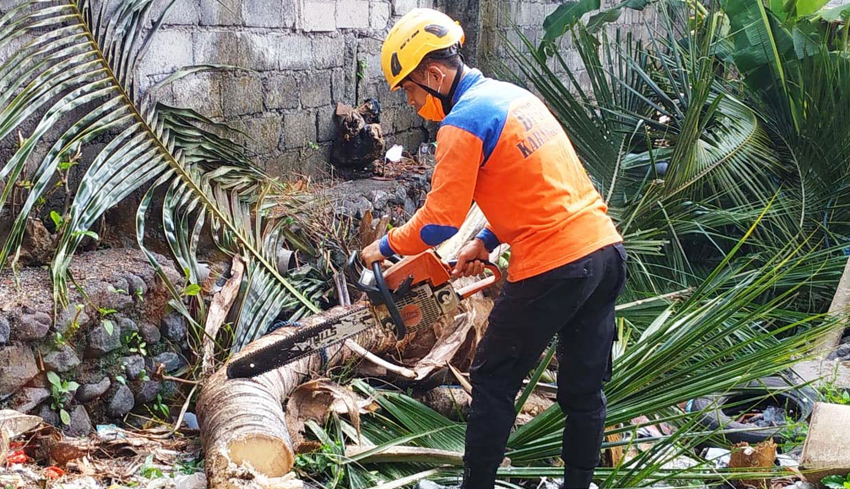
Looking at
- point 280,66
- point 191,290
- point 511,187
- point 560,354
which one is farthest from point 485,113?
point 280,66

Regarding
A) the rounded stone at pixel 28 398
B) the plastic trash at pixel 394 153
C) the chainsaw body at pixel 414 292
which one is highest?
the chainsaw body at pixel 414 292

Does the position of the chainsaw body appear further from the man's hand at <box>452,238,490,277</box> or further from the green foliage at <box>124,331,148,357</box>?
the green foliage at <box>124,331,148,357</box>

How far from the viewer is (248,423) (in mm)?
2709

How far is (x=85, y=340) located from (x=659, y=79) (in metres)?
4.21

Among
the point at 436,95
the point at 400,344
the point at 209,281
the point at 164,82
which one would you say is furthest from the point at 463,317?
the point at 164,82

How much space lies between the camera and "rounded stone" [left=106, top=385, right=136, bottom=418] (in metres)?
3.14

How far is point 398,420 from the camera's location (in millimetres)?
3357

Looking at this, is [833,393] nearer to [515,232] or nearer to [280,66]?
[515,232]

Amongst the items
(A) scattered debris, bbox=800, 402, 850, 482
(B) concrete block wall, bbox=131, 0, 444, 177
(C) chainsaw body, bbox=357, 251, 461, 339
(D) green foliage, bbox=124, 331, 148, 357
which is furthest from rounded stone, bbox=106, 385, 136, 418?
(A) scattered debris, bbox=800, 402, 850, 482

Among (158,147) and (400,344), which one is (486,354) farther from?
(158,147)

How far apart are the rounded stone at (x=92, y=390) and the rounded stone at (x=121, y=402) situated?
56mm

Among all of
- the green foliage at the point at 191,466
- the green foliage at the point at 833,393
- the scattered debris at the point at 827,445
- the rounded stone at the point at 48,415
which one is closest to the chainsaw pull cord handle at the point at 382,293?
the green foliage at the point at 191,466

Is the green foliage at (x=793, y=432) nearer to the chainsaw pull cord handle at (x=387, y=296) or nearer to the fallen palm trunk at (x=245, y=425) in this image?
the chainsaw pull cord handle at (x=387, y=296)

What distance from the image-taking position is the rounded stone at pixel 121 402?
3.14 meters
